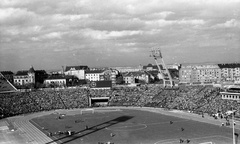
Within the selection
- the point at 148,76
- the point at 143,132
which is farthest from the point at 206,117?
the point at 148,76

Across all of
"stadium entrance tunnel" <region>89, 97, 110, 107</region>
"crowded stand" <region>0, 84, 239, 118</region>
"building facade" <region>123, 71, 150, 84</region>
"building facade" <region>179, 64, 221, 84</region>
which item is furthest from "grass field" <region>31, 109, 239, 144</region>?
"building facade" <region>123, 71, 150, 84</region>

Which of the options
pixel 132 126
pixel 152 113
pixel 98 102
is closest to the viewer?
pixel 132 126

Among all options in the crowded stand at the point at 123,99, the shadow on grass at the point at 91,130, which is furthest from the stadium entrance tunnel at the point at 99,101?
the shadow on grass at the point at 91,130

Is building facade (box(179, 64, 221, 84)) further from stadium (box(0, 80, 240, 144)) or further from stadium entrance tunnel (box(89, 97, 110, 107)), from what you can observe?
stadium entrance tunnel (box(89, 97, 110, 107))

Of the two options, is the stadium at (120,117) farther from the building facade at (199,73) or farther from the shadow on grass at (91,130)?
the building facade at (199,73)

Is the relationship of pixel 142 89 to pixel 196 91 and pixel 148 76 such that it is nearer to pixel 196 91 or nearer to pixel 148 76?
pixel 196 91

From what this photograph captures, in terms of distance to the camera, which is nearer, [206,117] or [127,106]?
[206,117]
